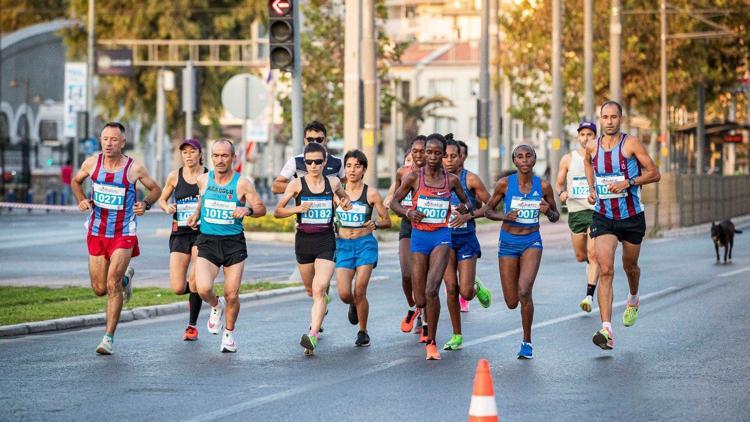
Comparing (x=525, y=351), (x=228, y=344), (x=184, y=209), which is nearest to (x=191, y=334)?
(x=184, y=209)

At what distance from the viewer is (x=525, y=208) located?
1511cm

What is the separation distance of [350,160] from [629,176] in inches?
96.8

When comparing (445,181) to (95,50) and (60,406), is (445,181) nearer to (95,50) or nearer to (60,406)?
(60,406)

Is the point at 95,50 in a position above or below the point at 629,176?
above

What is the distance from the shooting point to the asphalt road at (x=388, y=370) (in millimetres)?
11469

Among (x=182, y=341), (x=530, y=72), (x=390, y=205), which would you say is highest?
(x=530, y=72)

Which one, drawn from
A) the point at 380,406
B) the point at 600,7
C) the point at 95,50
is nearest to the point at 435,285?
the point at 380,406

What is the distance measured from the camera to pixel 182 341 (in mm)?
16266

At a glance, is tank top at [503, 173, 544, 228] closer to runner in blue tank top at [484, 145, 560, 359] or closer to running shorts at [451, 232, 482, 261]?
runner in blue tank top at [484, 145, 560, 359]

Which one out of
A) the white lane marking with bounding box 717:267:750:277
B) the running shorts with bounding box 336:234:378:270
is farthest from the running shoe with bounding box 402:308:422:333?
the white lane marking with bounding box 717:267:750:277

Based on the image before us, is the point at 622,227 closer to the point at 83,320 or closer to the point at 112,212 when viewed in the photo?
the point at 112,212

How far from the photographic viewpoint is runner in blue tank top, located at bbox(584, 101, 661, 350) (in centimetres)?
1505

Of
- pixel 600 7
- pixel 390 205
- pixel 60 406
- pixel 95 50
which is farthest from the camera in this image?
pixel 95 50

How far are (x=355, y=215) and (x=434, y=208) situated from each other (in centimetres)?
100
